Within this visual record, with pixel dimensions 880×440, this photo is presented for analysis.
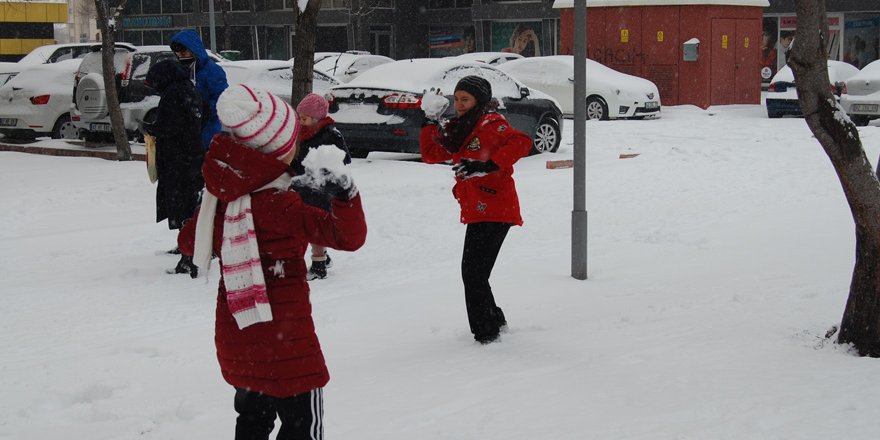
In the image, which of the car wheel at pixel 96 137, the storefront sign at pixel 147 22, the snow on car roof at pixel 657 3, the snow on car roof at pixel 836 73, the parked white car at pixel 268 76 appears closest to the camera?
the parked white car at pixel 268 76

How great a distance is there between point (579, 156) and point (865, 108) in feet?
42.1

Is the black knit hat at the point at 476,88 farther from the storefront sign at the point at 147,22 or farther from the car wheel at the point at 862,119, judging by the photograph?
the storefront sign at the point at 147,22

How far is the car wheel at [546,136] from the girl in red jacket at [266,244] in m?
12.0

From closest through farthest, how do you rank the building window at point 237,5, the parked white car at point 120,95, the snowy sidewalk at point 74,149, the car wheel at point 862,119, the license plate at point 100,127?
1. the snowy sidewalk at point 74,149
2. the parked white car at point 120,95
3. the license plate at point 100,127
4. the car wheel at point 862,119
5. the building window at point 237,5

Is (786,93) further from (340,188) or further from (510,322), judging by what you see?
(340,188)

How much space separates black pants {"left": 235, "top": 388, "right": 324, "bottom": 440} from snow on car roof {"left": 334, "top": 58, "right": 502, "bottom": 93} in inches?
413

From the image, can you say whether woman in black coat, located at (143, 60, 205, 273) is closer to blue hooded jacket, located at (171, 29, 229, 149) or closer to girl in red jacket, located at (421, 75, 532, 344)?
blue hooded jacket, located at (171, 29, 229, 149)

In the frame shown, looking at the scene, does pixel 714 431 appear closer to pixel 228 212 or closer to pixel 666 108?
pixel 228 212

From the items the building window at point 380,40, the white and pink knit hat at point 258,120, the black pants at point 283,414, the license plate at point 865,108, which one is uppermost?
the building window at point 380,40

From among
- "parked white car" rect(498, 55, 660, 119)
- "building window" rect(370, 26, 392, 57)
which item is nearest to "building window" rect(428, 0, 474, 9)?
"building window" rect(370, 26, 392, 57)

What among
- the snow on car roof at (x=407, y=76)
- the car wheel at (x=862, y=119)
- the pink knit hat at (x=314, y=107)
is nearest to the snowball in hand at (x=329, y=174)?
the pink knit hat at (x=314, y=107)

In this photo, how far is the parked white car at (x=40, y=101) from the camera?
17812mm

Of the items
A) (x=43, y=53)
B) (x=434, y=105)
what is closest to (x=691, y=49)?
(x=43, y=53)

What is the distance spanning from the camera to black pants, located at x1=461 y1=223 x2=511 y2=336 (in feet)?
19.7
